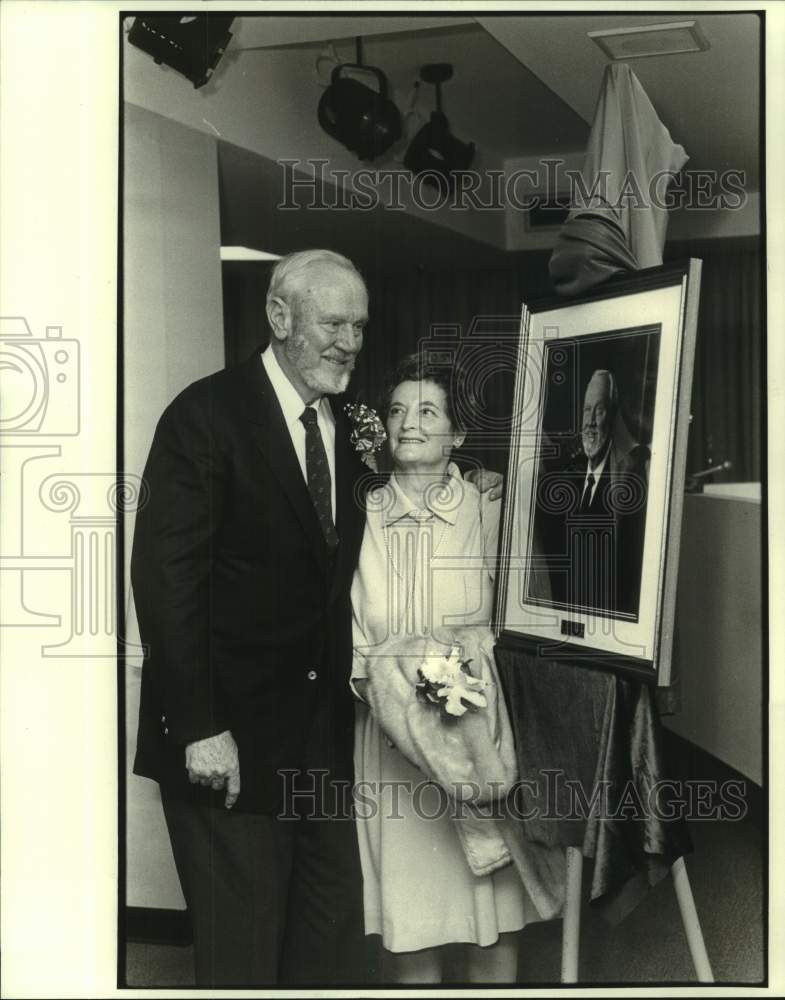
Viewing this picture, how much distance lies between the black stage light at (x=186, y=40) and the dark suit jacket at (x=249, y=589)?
67 cm

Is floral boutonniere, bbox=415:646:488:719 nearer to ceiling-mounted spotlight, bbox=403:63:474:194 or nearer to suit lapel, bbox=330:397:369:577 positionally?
suit lapel, bbox=330:397:369:577

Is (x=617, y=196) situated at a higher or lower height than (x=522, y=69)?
lower

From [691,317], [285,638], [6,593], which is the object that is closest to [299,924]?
[285,638]

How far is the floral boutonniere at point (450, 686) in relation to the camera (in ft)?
7.00

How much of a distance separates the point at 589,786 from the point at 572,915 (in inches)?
11.3

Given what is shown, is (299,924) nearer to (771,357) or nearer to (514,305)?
(514,305)
